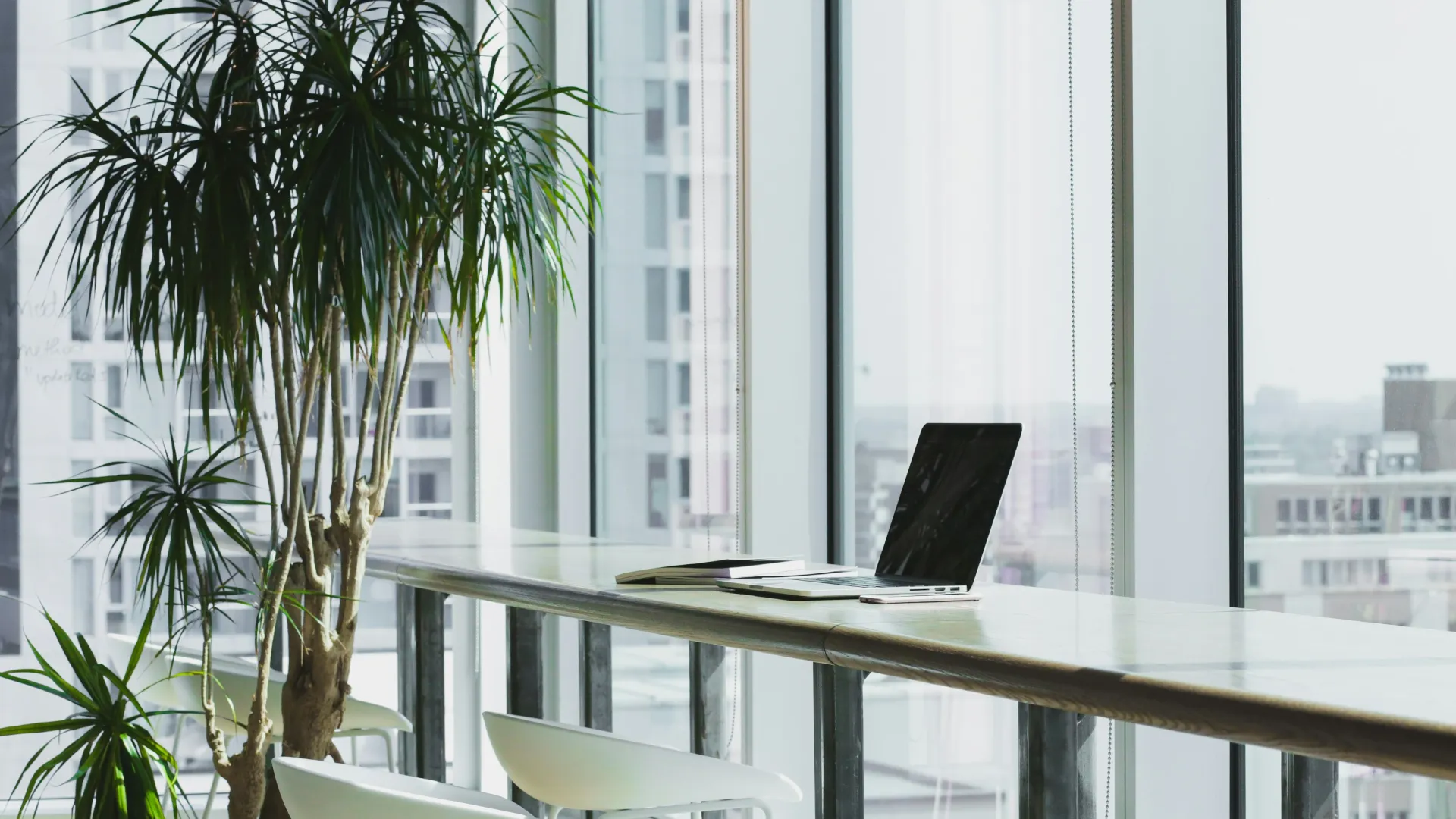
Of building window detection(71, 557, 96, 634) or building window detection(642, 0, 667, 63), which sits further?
building window detection(71, 557, 96, 634)

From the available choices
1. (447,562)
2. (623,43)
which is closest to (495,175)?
(447,562)

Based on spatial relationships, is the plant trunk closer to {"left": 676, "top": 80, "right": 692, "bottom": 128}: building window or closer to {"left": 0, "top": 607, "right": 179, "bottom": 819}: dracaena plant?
{"left": 0, "top": 607, "right": 179, "bottom": 819}: dracaena plant

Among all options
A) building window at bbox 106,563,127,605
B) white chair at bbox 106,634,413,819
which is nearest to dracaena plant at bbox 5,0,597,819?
white chair at bbox 106,634,413,819

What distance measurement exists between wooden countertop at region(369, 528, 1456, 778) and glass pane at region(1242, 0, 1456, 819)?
1.12 ft

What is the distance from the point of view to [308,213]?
7.11 feet

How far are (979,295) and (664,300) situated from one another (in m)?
1.38

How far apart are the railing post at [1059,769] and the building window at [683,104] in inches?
103

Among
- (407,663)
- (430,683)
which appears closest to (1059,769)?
(430,683)

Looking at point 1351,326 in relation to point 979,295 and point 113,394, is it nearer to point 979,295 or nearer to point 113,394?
point 979,295

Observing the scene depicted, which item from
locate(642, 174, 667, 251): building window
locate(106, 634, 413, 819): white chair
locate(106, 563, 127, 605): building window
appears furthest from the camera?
locate(106, 563, 127, 605): building window

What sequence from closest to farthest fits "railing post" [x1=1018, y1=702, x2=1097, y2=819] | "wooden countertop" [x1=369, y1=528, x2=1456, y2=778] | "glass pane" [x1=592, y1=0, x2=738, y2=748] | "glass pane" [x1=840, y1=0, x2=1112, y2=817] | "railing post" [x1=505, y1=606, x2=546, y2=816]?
1. "wooden countertop" [x1=369, y1=528, x2=1456, y2=778]
2. "railing post" [x1=1018, y1=702, x2=1097, y2=819]
3. "glass pane" [x1=840, y1=0, x2=1112, y2=817]
4. "railing post" [x1=505, y1=606, x2=546, y2=816]
5. "glass pane" [x1=592, y1=0, x2=738, y2=748]

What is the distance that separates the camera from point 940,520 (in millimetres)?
1962

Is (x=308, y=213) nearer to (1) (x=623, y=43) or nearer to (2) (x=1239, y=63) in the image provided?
(2) (x=1239, y=63)

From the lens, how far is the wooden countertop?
1.09 meters
